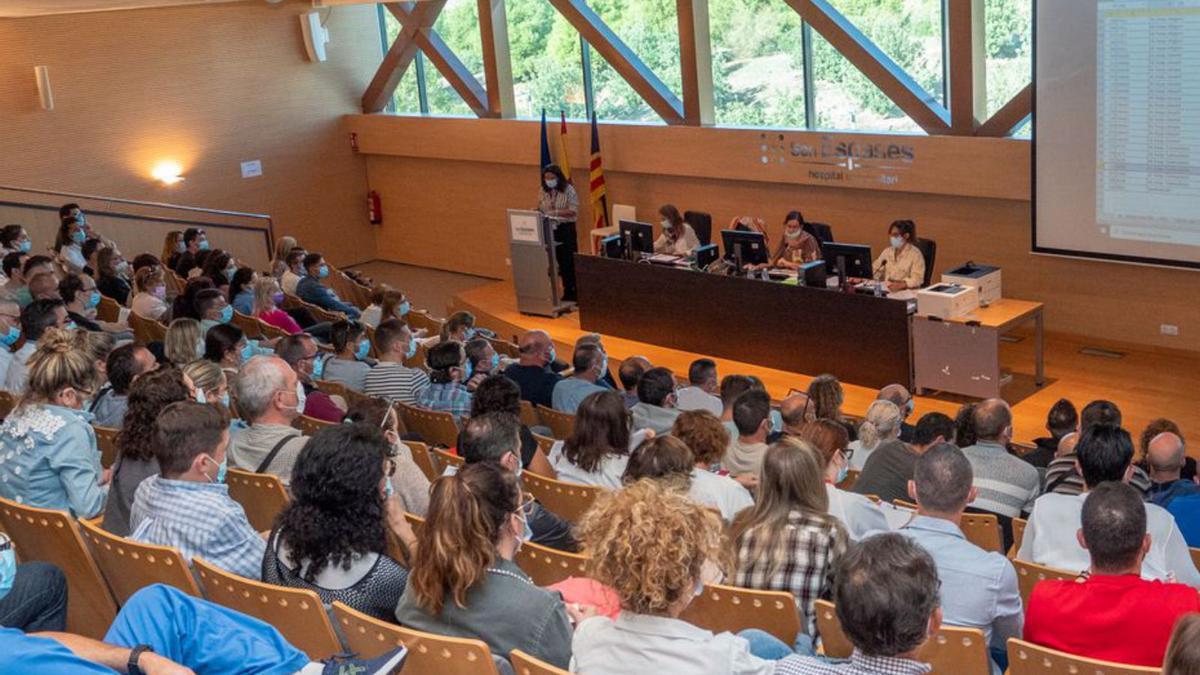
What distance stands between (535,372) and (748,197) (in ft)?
17.9

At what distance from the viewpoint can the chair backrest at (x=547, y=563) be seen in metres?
3.82

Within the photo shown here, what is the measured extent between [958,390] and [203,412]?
622 cm

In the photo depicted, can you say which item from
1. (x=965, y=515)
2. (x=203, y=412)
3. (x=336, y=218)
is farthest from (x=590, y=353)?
(x=336, y=218)

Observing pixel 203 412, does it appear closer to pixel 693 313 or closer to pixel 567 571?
pixel 567 571

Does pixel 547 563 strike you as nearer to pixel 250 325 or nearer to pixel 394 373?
pixel 394 373

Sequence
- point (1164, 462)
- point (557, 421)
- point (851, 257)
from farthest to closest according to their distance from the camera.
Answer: point (851, 257)
point (557, 421)
point (1164, 462)

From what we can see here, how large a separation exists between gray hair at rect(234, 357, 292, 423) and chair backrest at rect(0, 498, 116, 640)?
95cm

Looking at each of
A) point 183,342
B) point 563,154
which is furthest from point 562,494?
point 563,154

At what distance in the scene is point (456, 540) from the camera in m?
3.12

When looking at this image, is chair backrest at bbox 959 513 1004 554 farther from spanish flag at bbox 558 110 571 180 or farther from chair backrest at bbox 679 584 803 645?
spanish flag at bbox 558 110 571 180

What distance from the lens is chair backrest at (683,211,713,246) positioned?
11.5 m

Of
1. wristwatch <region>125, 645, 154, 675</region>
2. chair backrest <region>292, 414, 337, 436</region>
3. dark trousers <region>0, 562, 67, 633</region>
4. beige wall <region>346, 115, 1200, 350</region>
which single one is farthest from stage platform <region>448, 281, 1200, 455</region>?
wristwatch <region>125, 645, 154, 675</region>

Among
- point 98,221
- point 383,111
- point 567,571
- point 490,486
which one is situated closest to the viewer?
point 490,486

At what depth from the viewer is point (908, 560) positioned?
271 cm
